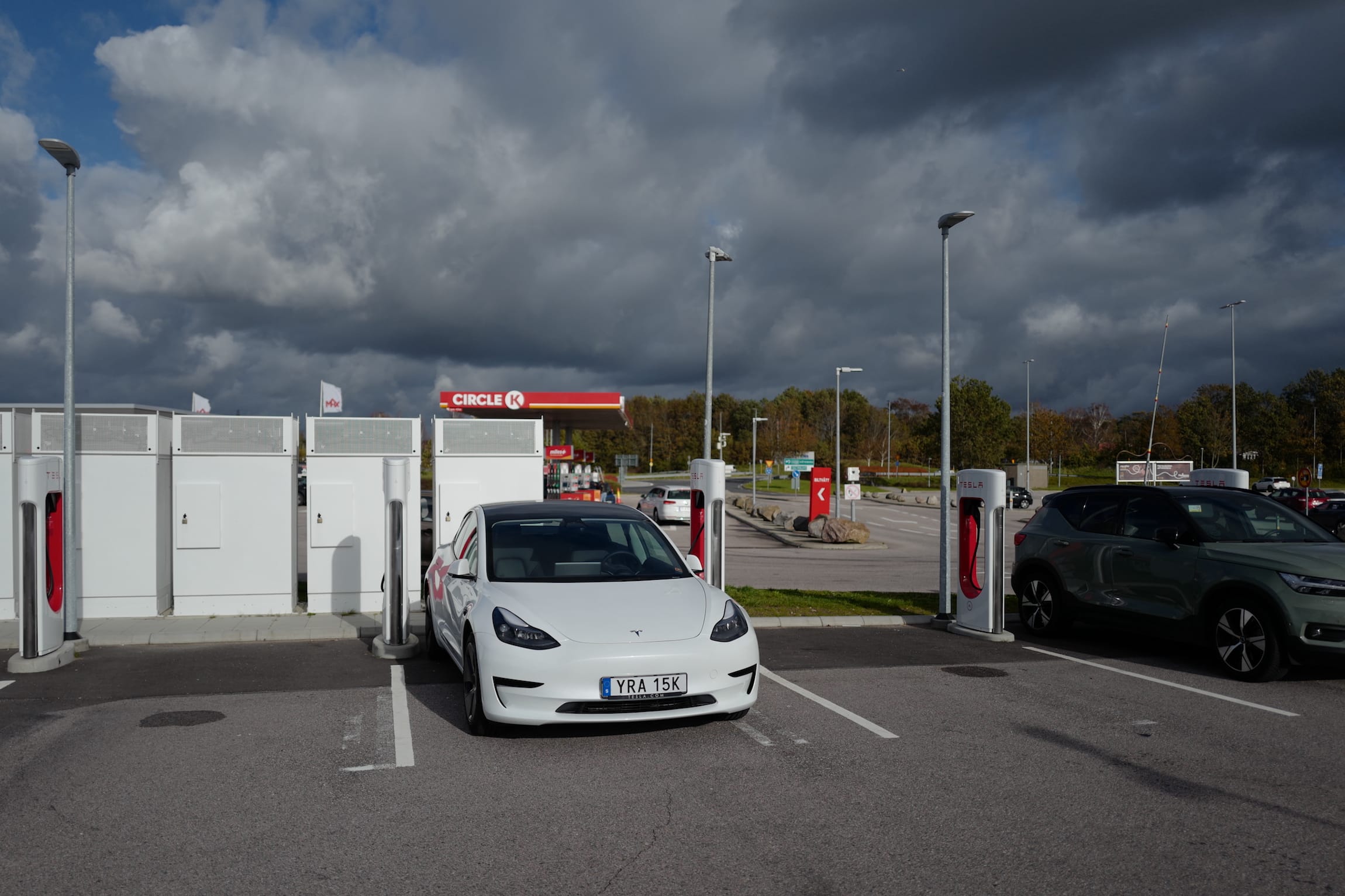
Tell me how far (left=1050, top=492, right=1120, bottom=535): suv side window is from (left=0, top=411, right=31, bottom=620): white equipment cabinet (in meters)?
11.5

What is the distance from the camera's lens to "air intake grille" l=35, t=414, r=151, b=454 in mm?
10750

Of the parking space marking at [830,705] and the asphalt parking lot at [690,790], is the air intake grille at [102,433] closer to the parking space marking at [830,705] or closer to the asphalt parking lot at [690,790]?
the asphalt parking lot at [690,790]

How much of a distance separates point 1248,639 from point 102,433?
11.8 m

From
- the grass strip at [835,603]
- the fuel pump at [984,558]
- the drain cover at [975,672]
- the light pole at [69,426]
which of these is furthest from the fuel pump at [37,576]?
the fuel pump at [984,558]

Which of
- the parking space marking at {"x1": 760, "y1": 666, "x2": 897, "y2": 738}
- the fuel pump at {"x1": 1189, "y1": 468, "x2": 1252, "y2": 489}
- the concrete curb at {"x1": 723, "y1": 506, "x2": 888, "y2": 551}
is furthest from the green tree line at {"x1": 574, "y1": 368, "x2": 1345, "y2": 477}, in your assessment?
the parking space marking at {"x1": 760, "y1": 666, "x2": 897, "y2": 738}

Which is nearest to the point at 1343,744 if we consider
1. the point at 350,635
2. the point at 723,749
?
the point at 723,749

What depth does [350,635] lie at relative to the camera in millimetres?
9930

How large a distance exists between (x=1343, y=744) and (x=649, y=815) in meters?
4.59

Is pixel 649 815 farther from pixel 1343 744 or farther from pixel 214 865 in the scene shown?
pixel 1343 744

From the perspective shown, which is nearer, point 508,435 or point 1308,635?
point 1308,635

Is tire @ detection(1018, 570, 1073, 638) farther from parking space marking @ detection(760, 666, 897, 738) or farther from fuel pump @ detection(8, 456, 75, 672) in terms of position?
fuel pump @ detection(8, 456, 75, 672)

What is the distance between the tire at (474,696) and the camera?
5.90 meters

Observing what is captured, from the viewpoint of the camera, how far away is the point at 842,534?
29.1 meters

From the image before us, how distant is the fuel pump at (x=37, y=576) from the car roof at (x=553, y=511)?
3.93 meters
